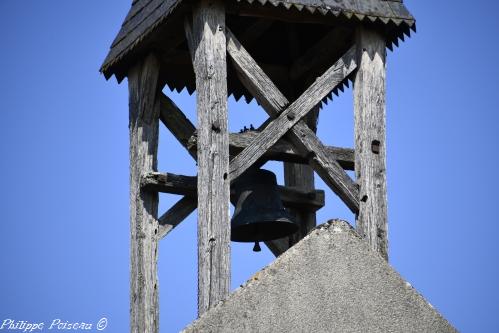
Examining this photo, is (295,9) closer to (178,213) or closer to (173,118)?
(173,118)

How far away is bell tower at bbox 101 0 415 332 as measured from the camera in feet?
26.6

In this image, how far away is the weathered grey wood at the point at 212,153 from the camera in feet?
25.5

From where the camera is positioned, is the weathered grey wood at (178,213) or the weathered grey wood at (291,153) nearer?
the weathered grey wood at (291,153)

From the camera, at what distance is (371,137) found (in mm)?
8578

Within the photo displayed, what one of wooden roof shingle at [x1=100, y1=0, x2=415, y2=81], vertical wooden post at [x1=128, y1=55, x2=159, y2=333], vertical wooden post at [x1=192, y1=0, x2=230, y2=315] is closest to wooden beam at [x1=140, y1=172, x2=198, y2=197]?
vertical wooden post at [x1=128, y1=55, x2=159, y2=333]

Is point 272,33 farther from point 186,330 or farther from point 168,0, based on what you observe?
point 186,330

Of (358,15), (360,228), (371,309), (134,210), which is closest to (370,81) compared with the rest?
(358,15)

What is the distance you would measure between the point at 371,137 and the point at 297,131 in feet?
1.86

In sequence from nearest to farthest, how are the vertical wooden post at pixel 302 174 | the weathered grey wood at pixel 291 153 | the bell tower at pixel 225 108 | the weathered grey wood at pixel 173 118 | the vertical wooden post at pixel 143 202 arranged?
the bell tower at pixel 225 108 → the weathered grey wood at pixel 291 153 → the vertical wooden post at pixel 143 202 → the weathered grey wood at pixel 173 118 → the vertical wooden post at pixel 302 174

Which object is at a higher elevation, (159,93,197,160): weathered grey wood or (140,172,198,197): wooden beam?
(159,93,197,160): weathered grey wood

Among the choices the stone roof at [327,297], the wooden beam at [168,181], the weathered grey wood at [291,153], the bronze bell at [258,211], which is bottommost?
the stone roof at [327,297]

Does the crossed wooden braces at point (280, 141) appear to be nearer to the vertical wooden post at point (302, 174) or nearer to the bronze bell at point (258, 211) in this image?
the bronze bell at point (258, 211)

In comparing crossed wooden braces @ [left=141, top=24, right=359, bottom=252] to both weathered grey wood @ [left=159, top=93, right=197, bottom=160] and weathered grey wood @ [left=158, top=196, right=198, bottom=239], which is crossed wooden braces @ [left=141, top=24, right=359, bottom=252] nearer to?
weathered grey wood @ [left=158, top=196, right=198, bottom=239]

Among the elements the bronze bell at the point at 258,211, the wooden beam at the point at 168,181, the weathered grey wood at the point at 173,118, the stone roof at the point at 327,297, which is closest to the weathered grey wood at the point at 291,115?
the bronze bell at the point at 258,211
